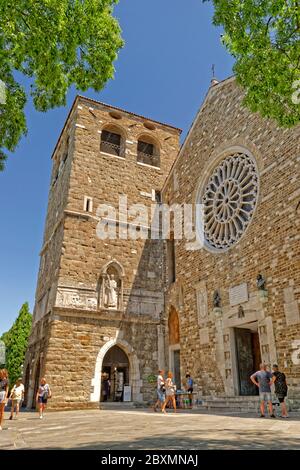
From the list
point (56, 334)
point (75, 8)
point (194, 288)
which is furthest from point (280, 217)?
point (56, 334)

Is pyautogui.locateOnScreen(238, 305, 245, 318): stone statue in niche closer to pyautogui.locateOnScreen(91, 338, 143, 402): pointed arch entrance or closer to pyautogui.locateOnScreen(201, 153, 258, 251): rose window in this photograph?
pyautogui.locateOnScreen(201, 153, 258, 251): rose window

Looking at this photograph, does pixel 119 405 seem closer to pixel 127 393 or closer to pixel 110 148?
pixel 127 393

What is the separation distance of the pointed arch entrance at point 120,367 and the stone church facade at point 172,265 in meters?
0.04

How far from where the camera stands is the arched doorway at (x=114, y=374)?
1505cm

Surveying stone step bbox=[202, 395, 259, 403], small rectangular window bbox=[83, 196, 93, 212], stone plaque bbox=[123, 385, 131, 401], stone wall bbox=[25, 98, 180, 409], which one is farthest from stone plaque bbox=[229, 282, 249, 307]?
small rectangular window bbox=[83, 196, 93, 212]

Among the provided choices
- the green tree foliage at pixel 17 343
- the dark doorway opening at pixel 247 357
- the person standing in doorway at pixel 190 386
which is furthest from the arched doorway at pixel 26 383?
the green tree foliage at pixel 17 343

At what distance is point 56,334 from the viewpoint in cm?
1370

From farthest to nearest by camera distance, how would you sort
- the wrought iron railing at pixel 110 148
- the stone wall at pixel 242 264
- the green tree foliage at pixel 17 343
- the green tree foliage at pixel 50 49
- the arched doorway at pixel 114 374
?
the green tree foliage at pixel 17 343 < the wrought iron railing at pixel 110 148 < the arched doorway at pixel 114 374 < the stone wall at pixel 242 264 < the green tree foliage at pixel 50 49

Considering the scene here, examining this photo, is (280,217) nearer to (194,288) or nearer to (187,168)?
(194,288)

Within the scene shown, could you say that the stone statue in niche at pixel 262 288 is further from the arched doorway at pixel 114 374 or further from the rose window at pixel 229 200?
the arched doorway at pixel 114 374

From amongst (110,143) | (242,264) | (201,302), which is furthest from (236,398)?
(110,143)

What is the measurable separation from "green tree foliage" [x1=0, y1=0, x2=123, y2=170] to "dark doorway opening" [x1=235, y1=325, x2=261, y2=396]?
883cm

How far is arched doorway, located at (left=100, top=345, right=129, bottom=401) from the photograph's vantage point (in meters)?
15.1

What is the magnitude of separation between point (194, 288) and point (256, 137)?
19.3 ft
